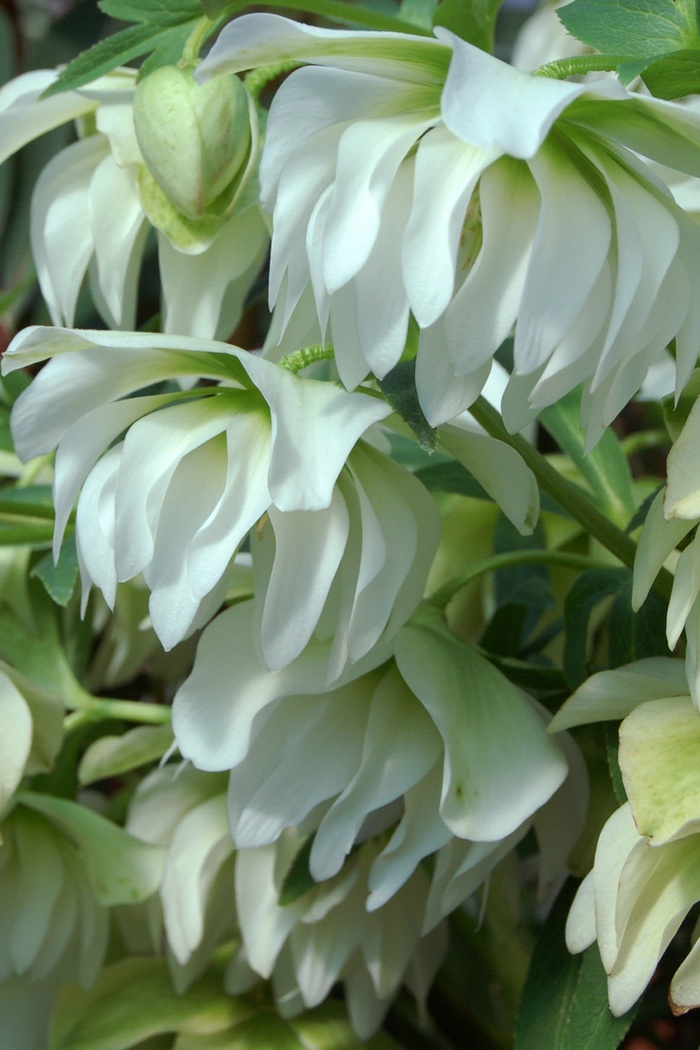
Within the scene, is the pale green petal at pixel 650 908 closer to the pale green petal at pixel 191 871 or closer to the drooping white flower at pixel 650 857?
the drooping white flower at pixel 650 857

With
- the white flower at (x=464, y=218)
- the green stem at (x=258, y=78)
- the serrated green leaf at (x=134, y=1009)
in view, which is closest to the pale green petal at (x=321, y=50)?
the white flower at (x=464, y=218)

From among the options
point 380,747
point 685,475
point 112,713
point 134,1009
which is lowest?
point 134,1009

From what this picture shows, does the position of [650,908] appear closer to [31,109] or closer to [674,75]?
[674,75]

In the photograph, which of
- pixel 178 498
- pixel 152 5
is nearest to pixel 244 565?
pixel 178 498

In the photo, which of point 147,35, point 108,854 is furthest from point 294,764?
point 147,35

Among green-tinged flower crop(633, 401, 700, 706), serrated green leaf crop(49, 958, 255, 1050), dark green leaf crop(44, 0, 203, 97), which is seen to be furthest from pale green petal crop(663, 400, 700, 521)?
serrated green leaf crop(49, 958, 255, 1050)
